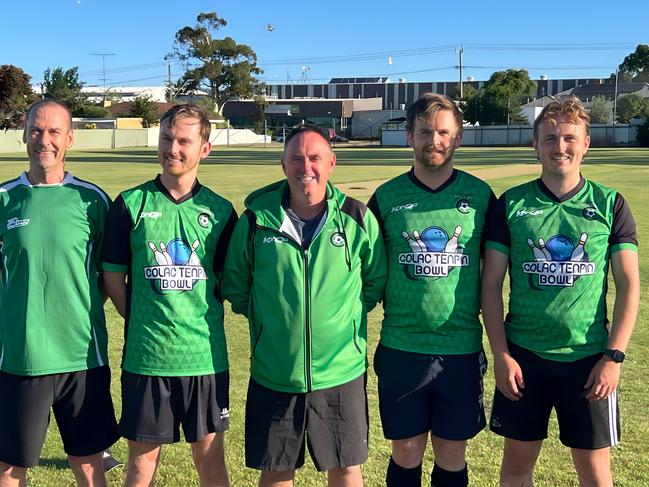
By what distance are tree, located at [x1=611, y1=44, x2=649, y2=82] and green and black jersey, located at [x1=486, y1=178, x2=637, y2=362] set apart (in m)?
117

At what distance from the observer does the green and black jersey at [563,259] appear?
3234 millimetres

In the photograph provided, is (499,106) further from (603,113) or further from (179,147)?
(179,147)

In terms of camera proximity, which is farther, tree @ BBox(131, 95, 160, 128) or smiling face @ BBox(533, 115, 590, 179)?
tree @ BBox(131, 95, 160, 128)

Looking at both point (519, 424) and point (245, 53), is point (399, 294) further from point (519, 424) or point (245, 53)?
point (245, 53)

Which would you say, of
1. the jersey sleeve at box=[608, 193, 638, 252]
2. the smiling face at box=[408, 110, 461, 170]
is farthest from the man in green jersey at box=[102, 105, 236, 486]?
the jersey sleeve at box=[608, 193, 638, 252]

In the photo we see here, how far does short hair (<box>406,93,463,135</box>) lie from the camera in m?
3.37

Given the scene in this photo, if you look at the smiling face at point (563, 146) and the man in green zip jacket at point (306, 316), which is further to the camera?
the smiling face at point (563, 146)

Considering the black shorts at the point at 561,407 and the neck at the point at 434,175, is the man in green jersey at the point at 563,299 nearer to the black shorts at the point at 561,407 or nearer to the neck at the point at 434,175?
the black shorts at the point at 561,407

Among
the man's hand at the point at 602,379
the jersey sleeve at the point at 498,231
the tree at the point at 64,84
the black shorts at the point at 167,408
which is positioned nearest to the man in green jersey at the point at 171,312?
the black shorts at the point at 167,408

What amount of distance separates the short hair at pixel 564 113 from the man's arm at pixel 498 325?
644 mm

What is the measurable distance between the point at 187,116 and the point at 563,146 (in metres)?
1.72

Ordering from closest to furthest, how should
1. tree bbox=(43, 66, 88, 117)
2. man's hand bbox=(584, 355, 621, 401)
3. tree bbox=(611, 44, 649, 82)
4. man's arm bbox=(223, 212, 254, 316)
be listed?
1. man's hand bbox=(584, 355, 621, 401)
2. man's arm bbox=(223, 212, 254, 316)
3. tree bbox=(43, 66, 88, 117)
4. tree bbox=(611, 44, 649, 82)

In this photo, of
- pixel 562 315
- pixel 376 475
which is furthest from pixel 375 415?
pixel 562 315

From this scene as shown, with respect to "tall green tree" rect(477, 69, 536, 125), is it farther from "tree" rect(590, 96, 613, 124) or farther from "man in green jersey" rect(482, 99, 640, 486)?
"man in green jersey" rect(482, 99, 640, 486)
